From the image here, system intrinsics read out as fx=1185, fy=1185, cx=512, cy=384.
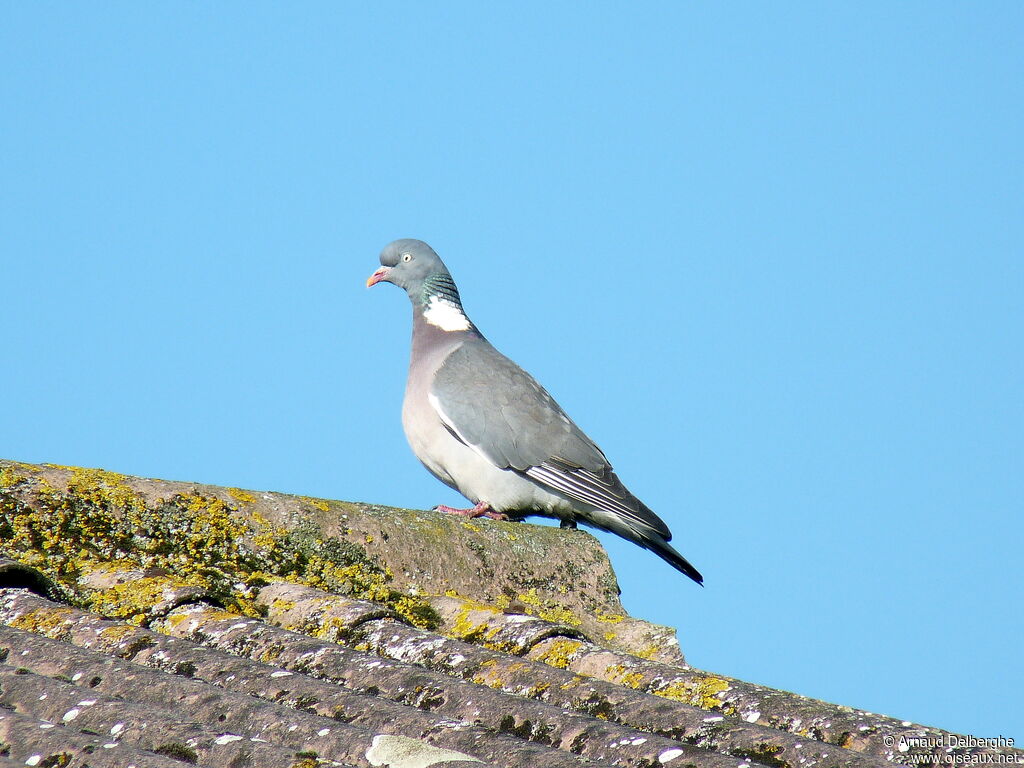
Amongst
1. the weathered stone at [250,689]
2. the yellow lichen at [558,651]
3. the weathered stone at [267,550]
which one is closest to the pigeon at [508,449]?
the weathered stone at [267,550]

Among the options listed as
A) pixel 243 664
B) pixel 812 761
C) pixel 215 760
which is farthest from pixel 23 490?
pixel 812 761

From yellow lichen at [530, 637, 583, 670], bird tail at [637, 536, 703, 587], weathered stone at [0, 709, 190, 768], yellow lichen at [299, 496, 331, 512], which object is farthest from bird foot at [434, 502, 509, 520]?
weathered stone at [0, 709, 190, 768]

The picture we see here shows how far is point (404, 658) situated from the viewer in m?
3.42

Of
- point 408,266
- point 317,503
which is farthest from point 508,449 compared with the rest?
point 317,503

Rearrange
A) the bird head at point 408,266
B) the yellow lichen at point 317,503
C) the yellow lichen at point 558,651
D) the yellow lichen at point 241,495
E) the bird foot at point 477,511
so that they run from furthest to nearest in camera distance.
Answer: the bird head at point 408,266 < the bird foot at point 477,511 < the yellow lichen at point 317,503 < the yellow lichen at point 241,495 < the yellow lichen at point 558,651

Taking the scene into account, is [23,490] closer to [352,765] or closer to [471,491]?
[352,765]

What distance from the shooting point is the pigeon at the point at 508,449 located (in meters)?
6.44

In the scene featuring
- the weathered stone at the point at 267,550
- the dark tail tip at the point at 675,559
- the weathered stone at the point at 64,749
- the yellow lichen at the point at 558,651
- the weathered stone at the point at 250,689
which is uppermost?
the dark tail tip at the point at 675,559

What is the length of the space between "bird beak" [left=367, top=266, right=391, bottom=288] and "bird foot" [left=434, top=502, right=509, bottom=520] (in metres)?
1.99

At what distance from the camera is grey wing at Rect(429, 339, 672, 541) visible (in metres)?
6.44

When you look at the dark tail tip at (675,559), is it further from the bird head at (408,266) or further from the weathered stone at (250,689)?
the weathered stone at (250,689)

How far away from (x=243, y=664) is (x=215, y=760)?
701 mm

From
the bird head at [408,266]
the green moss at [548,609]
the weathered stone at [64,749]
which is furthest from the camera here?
the bird head at [408,266]

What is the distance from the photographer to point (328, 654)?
10.5ft
